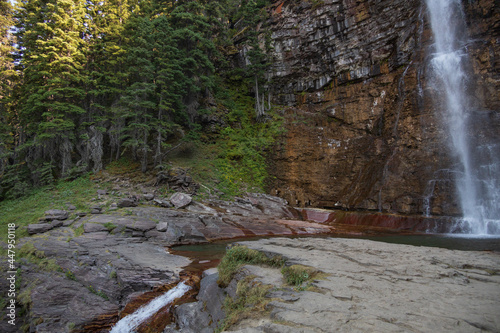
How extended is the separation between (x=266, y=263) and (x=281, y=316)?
2.85 meters

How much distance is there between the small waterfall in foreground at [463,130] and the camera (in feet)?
51.2

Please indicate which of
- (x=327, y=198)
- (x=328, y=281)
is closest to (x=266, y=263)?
(x=328, y=281)

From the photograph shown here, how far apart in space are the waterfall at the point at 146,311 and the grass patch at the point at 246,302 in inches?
102

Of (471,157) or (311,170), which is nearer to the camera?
(471,157)

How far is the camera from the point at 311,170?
899 inches

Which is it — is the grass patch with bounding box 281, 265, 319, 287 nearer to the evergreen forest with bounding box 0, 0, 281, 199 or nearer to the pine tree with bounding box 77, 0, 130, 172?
the evergreen forest with bounding box 0, 0, 281, 199

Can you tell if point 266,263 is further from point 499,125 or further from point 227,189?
point 499,125

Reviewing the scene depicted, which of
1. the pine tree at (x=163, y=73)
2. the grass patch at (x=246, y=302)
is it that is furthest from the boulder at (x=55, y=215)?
the grass patch at (x=246, y=302)

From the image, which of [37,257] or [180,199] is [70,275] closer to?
[37,257]

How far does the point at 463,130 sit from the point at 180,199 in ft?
68.8

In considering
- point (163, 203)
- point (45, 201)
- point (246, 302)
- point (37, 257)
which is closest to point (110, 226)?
point (37, 257)

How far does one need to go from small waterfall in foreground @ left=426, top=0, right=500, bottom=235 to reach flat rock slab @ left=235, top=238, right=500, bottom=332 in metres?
13.0

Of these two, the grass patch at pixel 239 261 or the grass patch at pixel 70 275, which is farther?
the grass patch at pixel 70 275

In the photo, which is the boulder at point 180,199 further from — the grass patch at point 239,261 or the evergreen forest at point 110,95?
the grass patch at point 239,261
